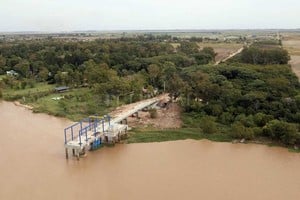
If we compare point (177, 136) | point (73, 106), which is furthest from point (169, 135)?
point (73, 106)

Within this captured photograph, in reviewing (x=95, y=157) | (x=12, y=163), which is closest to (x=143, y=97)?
(x=95, y=157)

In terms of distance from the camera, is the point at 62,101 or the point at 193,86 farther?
the point at 62,101

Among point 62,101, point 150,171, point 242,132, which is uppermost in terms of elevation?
point 242,132

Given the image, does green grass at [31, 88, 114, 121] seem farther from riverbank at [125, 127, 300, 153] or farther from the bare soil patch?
riverbank at [125, 127, 300, 153]

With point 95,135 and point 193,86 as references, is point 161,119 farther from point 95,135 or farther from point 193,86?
point 95,135

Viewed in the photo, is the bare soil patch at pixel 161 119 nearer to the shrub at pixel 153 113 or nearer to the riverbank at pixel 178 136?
the shrub at pixel 153 113

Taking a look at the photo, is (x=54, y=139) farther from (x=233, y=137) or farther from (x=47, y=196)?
(x=233, y=137)

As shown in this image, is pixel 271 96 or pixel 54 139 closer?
pixel 54 139
